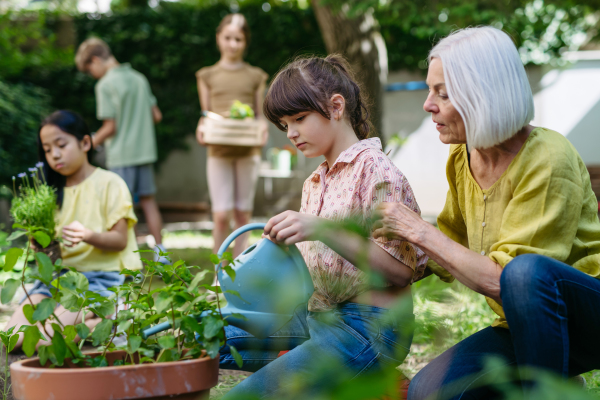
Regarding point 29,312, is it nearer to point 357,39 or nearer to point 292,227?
point 292,227

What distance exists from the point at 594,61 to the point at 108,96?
754cm

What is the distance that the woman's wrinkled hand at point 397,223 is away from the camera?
139 cm

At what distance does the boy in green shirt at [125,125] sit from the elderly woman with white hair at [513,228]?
3.58 meters

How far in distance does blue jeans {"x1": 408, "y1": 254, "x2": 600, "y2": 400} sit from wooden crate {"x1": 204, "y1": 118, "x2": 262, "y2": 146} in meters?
2.89

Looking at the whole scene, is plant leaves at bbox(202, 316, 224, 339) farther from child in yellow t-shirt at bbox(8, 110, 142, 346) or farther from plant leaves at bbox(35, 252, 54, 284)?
child in yellow t-shirt at bbox(8, 110, 142, 346)

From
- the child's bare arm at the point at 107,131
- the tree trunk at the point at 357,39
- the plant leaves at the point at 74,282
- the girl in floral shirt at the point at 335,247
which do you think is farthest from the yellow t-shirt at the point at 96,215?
the tree trunk at the point at 357,39

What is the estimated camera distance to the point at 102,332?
1238 mm

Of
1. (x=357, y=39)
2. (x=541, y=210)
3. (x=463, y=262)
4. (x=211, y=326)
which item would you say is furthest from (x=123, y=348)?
(x=357, y=39)

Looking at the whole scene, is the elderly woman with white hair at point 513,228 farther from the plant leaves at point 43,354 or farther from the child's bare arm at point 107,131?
the child's bare arm at point 107,131

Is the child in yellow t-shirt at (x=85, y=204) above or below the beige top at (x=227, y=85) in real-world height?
below

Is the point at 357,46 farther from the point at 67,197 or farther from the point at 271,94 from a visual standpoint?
the point at 271,94

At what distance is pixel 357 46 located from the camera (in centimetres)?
634

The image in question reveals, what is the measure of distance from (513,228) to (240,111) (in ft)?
10.0

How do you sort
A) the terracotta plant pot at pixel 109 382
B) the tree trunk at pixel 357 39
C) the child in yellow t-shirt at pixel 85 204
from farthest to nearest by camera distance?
the tree trunk at pixel 357 39 < the child in yellow t-shirt at pixel 85 204 < the terracotta plant pot at pixel 109 382
